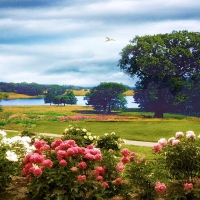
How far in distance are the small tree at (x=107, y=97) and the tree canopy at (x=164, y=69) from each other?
1229mm

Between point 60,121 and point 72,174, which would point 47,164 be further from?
point 60,121

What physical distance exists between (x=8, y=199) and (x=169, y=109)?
2440cm

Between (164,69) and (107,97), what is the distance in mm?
4568

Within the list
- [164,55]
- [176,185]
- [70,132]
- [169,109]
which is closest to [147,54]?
[164,55]

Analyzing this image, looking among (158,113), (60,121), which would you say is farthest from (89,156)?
(158,113)

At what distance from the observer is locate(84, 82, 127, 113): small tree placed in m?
29.6

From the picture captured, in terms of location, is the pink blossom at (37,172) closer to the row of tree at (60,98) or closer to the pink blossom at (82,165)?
the pink blossom at (82,165)

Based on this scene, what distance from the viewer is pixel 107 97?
98.7 feet

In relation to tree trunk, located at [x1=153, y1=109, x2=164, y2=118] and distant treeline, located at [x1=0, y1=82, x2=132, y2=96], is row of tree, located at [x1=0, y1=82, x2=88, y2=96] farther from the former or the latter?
tree trunk, located at [x1=153, y1=109, x2=164, y2=118]

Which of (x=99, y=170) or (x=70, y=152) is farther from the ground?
(x=70, y=152)

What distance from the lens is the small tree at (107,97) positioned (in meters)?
29.6

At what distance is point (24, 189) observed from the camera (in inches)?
278

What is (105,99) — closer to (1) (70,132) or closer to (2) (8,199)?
(1) (70,132)

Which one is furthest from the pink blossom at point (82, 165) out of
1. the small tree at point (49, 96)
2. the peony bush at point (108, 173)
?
the small tree at point (49, 96)
